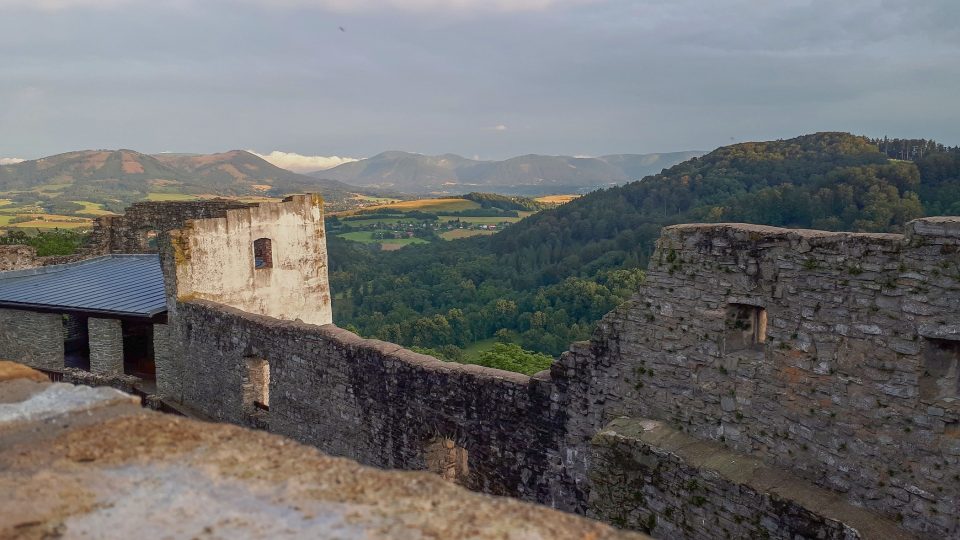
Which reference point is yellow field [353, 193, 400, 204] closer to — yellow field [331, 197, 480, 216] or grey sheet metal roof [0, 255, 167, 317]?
yellow field [331, 197, 480, 216]

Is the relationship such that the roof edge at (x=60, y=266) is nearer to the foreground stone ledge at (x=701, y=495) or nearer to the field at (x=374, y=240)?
the foreground stone ledge at (x=701, y=495)

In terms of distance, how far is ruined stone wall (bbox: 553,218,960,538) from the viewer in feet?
17.7

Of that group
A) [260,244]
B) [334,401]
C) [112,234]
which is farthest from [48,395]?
[112,234]

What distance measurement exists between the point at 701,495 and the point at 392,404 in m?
4.20

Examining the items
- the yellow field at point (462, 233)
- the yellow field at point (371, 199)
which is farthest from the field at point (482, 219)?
the yellow field at point (371, 199)

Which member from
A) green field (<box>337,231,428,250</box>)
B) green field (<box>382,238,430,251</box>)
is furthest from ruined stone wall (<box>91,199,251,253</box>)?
green field (<box>337,231,428,250</box>)

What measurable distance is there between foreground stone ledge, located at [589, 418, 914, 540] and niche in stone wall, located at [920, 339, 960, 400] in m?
1.05

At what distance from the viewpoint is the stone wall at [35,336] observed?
15.8m

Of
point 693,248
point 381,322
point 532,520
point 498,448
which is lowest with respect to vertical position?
point 381,322

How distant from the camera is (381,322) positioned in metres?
48.8

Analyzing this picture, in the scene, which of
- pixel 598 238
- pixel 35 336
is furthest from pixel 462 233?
pixel 35 336

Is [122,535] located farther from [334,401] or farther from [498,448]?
[334,401]

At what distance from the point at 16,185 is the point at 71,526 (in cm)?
15303

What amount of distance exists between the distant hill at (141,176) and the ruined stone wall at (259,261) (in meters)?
94.1
